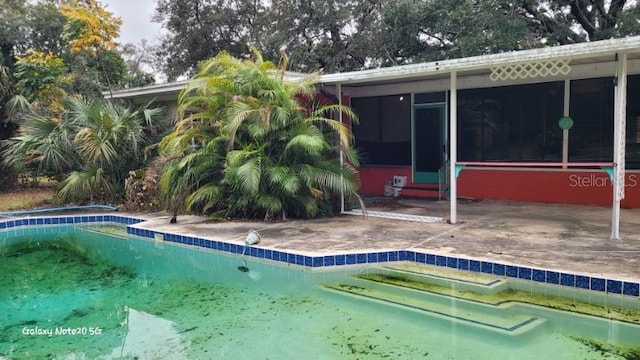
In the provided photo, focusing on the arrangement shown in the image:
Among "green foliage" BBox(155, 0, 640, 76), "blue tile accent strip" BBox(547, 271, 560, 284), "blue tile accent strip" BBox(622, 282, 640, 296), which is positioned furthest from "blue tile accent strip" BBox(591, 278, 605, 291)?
"green foliage" BBox(155, 0, 640, 76)

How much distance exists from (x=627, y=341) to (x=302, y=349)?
2.29 meters

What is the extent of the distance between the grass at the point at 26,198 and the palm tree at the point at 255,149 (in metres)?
3.56

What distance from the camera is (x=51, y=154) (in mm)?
9383

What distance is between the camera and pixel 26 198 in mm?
10469

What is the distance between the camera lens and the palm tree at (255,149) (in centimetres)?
701

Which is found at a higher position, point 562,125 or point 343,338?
point 562,125

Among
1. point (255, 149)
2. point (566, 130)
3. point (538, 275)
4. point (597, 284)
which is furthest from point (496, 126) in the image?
point (597, 284)

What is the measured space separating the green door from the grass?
7.56 meters

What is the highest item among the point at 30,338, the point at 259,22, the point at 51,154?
the point at 259,22

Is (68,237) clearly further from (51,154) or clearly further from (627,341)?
(627,341)

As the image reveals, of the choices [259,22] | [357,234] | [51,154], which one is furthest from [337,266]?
[259,22]

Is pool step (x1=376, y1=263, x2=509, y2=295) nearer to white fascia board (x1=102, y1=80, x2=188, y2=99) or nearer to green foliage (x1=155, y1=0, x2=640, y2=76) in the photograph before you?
white fascia board (x1=102, y1=80, x2=188, y2=99)

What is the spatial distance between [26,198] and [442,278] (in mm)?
9466

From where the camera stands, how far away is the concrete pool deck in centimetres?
484
